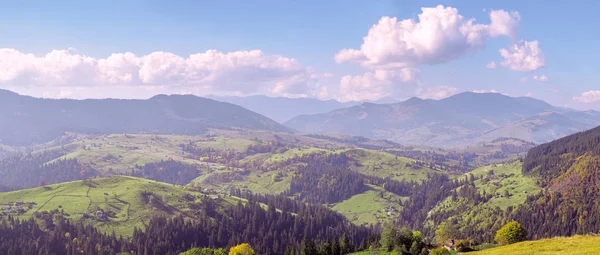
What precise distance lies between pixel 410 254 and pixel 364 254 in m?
17.0

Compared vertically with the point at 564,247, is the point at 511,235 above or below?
below

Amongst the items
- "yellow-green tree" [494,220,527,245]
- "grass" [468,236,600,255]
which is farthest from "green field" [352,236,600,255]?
"yellow-green tree" [494,220,527,245]

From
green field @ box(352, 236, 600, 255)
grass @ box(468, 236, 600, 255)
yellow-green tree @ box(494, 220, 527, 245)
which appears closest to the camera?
green field @ box(352, 236, 600, 255)

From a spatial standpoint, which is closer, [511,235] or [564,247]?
[564,247]

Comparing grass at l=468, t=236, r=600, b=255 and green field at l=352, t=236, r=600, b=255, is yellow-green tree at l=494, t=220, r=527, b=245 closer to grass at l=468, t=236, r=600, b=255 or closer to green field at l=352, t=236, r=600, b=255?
green field at l=352, t=236, r=600, b=255

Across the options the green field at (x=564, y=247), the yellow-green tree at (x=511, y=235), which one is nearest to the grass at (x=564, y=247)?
the green field at (x=564, y=247)

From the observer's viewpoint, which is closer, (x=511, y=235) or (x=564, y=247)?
(x=564, y=247)

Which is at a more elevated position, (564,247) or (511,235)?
(564,247)

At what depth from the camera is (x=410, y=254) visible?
124m

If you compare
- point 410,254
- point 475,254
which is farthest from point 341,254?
point 475,254

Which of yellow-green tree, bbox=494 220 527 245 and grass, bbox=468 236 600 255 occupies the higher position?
grass, bbox=468 236 600 255

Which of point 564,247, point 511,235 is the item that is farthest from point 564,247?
point 511,235

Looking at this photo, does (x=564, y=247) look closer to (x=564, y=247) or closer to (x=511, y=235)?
(x=564, y=247)

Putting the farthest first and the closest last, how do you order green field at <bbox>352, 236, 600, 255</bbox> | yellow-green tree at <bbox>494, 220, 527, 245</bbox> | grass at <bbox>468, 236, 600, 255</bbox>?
yellow-green tree at <bbox>494, 220, 527, 245</bbox> → grass at <bbox>468, 236, 600, 255</bbox> → green field at <bbox>352, 236, 600, 255</bbox>
